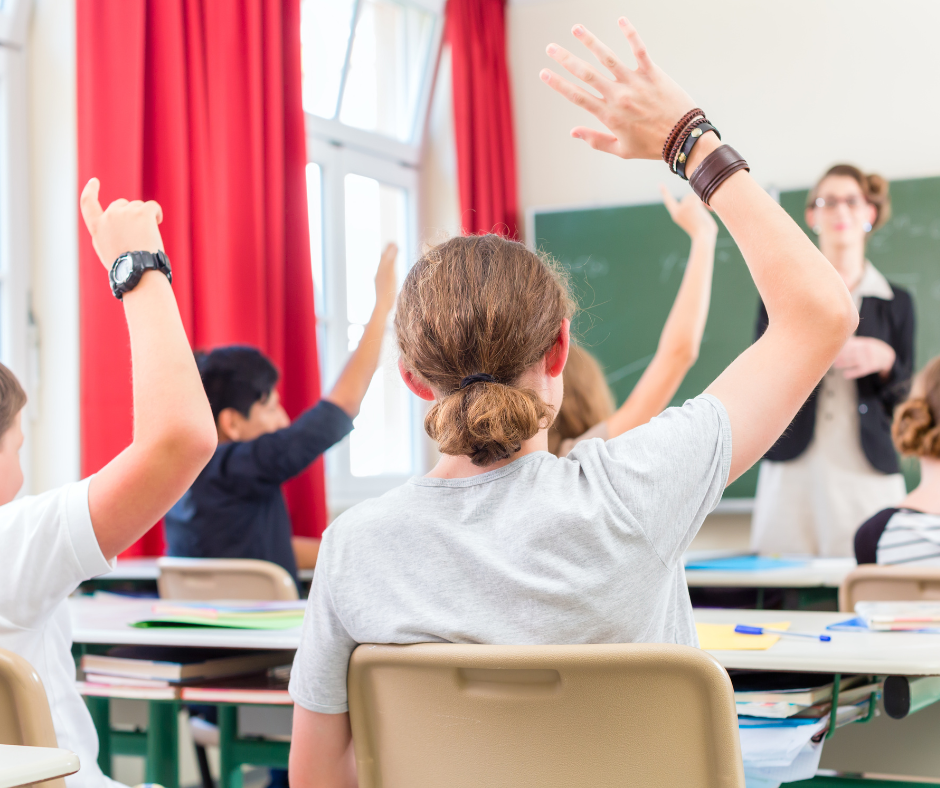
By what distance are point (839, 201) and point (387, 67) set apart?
2.44m

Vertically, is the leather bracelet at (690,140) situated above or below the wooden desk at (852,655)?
above

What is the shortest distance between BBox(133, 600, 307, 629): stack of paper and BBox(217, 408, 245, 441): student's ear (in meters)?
0.97

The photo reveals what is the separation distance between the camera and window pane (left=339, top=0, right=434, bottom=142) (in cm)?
473

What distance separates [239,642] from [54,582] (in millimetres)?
472

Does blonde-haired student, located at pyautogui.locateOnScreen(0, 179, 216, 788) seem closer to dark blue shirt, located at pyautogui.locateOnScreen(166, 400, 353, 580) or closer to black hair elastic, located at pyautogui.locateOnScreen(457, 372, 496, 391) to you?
black hair elastic, located at pyautogui.locateOnScreen(457, 372, 496, 391)

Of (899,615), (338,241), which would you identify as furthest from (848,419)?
(338,241)

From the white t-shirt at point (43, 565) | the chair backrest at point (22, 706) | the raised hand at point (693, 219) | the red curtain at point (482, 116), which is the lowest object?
the chair backrest at point (22, 706)

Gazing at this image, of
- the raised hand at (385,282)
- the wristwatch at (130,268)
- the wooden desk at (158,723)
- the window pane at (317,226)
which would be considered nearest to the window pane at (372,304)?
the window pane at (317,226)

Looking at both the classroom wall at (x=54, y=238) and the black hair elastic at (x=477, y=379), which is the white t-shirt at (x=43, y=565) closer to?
the black hair elastic at (x=477, y=379)

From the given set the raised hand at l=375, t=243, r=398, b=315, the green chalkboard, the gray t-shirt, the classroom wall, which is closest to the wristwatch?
the gray t-shirt

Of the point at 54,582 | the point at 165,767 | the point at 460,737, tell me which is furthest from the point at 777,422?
the point at 165,767

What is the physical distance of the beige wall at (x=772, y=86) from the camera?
4.55 metres

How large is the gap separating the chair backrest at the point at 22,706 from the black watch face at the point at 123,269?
408 millimetres

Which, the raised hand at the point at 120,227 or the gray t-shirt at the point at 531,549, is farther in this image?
the raised hand at the point at 120,227
